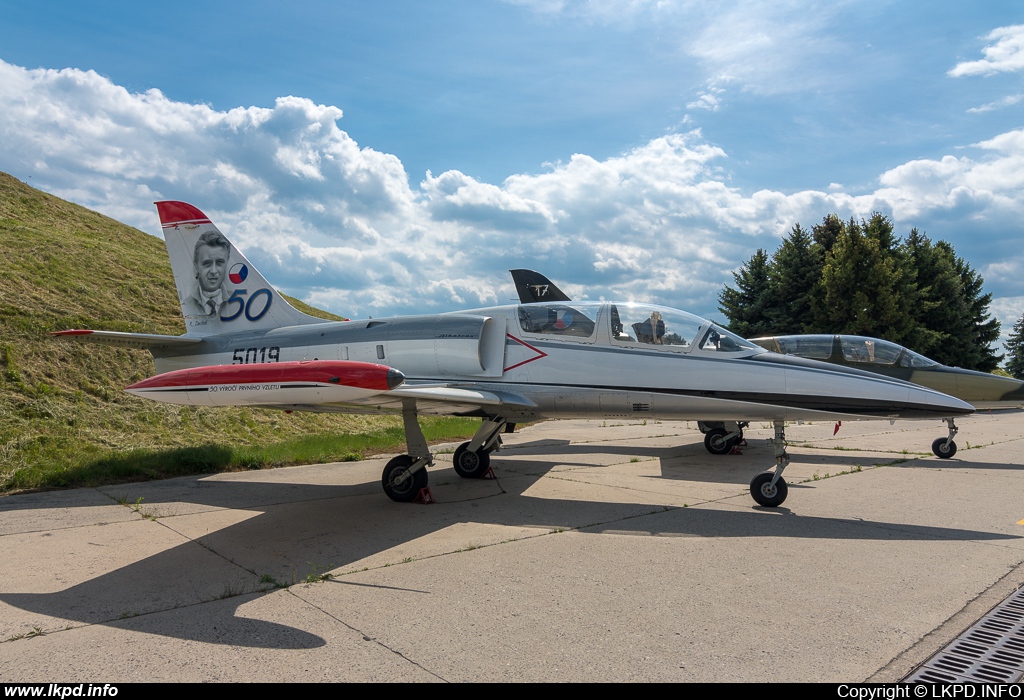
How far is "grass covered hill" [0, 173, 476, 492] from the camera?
9.93 m

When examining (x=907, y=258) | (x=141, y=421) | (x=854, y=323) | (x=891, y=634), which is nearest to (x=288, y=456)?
(x=141, y=421)

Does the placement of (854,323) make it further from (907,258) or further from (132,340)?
(132,340)

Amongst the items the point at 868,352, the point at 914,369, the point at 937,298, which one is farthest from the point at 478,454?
the point at 937,298

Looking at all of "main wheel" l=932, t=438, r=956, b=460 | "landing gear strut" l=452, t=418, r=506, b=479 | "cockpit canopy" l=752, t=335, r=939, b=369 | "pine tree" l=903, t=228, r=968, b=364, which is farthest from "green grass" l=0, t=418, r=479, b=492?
"pine tree" l=903, t=228, r=968, b=364

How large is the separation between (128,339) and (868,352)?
1265 cm

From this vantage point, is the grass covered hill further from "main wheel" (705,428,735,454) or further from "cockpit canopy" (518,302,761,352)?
"main wheel" (705,428,735,454)

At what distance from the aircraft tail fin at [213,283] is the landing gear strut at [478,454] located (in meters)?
3.34

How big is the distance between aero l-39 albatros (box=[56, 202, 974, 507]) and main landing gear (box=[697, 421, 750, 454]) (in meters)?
5.03

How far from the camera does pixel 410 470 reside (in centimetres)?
787

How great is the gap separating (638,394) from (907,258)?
3462 cm

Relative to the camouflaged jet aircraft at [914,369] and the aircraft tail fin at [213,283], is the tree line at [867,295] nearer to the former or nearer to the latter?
the camouflaged jet aircraft at [914,369]

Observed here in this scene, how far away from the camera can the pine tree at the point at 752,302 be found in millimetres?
37969

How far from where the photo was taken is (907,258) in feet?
117
